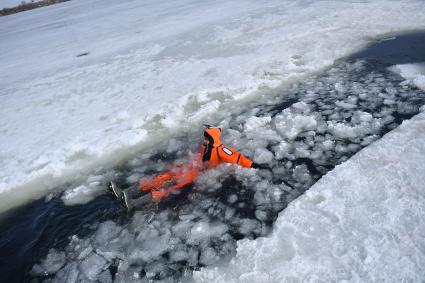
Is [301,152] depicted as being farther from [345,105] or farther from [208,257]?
[208,257]

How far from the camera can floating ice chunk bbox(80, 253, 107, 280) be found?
2.76m

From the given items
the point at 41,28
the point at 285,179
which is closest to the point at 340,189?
the point at 285,179

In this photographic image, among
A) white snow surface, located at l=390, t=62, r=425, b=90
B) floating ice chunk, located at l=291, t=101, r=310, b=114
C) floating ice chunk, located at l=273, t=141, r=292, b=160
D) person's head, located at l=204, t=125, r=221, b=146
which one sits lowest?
white snow surface, located at l=390, t=62, r=425, b=90

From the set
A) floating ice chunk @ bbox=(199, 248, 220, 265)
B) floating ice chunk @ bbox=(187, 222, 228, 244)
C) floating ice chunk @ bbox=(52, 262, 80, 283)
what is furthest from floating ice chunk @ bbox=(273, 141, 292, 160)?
floating ice chunk @ bbox=(52, 262, 80, 283)

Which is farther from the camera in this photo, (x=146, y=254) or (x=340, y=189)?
(x=340, y=189)

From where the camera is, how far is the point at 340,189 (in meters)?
3.09

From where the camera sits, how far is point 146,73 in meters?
7.00

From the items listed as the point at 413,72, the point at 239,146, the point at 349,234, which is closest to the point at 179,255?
the point at 349,234

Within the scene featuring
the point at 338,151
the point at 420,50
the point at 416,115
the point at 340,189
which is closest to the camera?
the point at 340,189

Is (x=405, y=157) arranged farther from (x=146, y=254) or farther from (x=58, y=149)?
(x=58, y=149)

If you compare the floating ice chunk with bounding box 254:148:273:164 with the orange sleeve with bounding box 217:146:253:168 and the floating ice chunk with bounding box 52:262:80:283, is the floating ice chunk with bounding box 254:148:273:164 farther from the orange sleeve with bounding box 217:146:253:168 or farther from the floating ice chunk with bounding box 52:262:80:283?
the floating ice chunk with bounding box 52:262:80:283

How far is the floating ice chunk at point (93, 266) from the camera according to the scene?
276cm

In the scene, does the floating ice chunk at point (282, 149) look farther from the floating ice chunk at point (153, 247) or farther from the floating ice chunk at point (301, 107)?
the floating ice chunk at point (153, 247)

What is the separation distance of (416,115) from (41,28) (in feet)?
51.7
